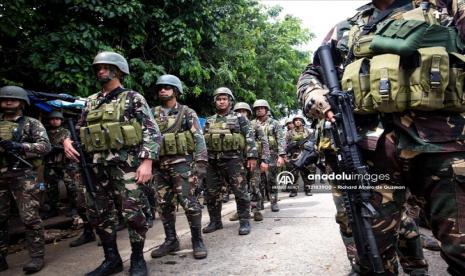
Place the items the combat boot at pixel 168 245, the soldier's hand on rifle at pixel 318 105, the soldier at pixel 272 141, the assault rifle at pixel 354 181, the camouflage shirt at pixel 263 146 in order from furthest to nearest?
the soldier at pixel 272 141, the camouflage shirt at pixel 263 146, the combat boot at pixel 168 245, the soldier's hand on rifle at pixel 318 105, the assault rifle at pixel 354 181

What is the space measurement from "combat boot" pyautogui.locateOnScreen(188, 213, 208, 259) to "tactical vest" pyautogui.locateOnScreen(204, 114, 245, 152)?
1322mm

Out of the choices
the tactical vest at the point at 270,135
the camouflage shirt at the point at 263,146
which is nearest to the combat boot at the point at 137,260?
the camouflage shirt at the point at 263,146

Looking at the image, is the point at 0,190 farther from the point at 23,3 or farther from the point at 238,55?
the point at 238,55

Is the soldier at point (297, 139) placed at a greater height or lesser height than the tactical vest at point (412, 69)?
lesser

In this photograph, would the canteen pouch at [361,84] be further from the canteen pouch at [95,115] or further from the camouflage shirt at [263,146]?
the camouflage shirt at [263,146]

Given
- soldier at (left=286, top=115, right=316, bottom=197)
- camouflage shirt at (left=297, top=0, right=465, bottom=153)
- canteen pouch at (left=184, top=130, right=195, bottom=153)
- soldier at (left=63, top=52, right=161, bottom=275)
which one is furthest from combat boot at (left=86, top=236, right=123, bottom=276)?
soldier at (left=286, top=115, right=316, bottom=197)

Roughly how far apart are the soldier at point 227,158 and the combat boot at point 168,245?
39.4 inches

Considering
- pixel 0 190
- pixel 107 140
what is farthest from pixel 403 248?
pixel 0 190

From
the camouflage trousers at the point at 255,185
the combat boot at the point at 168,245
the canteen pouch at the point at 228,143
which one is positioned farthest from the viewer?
the camouflage trousers at the point at 255,185

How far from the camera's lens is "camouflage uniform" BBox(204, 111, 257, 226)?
212 inches

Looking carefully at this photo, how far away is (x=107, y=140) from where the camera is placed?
3541 millimetres

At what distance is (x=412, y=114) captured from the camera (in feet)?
6.13

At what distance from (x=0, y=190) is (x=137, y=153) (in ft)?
5.73

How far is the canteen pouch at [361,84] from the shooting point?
191cm
